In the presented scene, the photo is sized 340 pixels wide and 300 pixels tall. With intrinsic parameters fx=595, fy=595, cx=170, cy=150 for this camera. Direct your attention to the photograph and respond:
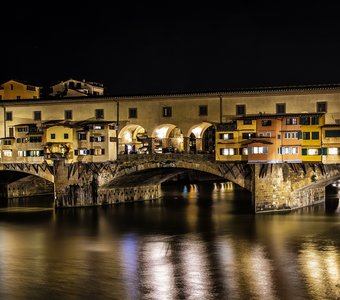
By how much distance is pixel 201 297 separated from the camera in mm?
19000

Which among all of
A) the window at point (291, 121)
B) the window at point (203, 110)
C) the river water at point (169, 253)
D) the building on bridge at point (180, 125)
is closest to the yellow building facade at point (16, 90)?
the building on bridge at point (180, 125)

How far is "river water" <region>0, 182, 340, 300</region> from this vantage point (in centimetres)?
2006

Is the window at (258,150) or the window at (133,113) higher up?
the window at (133,113)

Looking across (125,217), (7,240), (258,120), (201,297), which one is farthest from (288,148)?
(201,297)

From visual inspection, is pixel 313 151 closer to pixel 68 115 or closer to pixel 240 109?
pixel 240 109

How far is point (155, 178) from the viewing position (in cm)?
4822

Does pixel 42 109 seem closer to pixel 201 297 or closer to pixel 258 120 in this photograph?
pixel 258 120

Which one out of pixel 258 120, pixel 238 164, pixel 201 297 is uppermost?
pixel 258 120

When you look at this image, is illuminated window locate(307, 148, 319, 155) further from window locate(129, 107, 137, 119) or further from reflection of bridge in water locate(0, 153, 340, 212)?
window locate(129, 107, 137, 119)

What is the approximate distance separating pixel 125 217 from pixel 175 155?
18.9 feet

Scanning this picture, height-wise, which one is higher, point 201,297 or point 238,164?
point 238,164

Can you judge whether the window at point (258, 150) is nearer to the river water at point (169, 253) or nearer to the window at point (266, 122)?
the window at point (266, 122)

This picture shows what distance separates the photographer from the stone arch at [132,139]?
152 ft

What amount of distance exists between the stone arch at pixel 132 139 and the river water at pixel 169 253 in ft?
19.9
